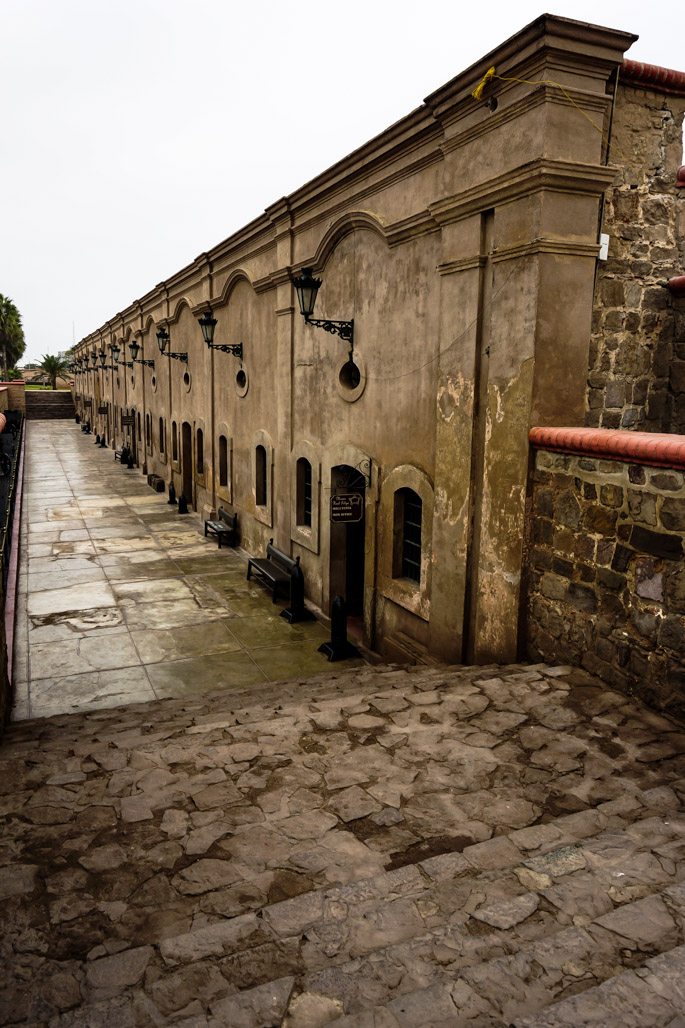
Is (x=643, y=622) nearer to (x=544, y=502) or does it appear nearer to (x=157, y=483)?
(x=544, y=502)

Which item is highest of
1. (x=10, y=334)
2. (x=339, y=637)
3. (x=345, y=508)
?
(x=10, y=334)

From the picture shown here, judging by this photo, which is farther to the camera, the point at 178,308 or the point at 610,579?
the point at 178,308

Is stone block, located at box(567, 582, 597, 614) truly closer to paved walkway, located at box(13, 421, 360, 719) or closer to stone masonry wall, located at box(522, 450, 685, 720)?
stone masonry wall, located at box(522, 450, 685, 720)

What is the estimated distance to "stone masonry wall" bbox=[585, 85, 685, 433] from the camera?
21.3 feet

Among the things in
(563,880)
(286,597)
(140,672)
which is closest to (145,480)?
(286,597)

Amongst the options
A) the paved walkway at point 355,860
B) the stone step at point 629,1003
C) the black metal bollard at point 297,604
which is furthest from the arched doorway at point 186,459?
the stone step at point 629,1003

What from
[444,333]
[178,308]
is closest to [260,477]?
[444,333]

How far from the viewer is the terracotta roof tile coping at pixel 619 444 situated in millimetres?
4844

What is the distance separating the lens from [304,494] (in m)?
12.3

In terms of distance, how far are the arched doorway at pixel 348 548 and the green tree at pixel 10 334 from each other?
7219 centimetres

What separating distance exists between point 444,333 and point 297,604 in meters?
5.37

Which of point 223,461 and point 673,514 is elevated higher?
point 673,514

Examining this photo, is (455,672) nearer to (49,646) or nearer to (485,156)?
(485,156)

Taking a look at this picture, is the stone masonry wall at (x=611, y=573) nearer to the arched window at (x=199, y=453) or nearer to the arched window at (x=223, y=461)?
the arched window at (x=223, y=461)
